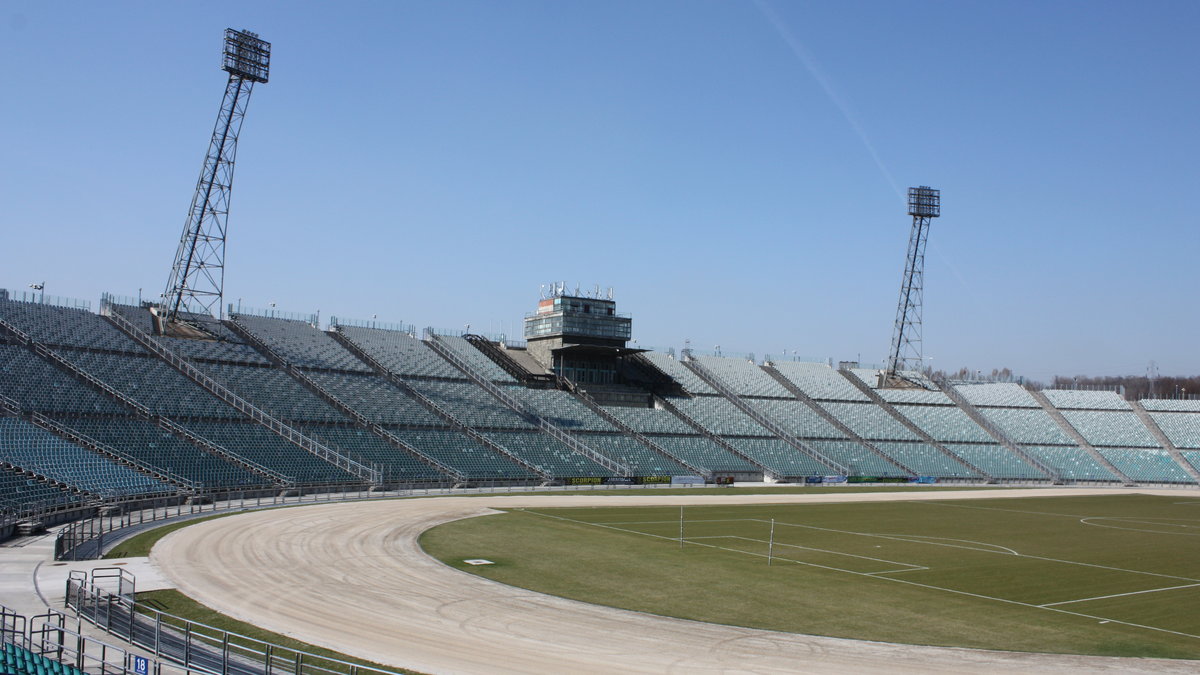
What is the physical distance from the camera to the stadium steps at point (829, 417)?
339ft

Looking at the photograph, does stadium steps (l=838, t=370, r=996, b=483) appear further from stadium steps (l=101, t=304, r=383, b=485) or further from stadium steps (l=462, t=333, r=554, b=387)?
stadium steps (l=101, t=304, r=383, b=485)

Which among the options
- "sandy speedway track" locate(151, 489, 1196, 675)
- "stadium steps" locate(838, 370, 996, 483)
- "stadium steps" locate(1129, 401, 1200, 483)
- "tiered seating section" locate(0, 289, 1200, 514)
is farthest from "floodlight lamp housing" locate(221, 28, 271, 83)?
"stadium steps" locate(1129, 401, 1200, 483)

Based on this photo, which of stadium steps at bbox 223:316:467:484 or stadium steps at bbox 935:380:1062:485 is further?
stadium steps at bbox 935:380:1062:485

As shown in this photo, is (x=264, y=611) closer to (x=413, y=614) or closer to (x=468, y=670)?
(x=413, y=614)

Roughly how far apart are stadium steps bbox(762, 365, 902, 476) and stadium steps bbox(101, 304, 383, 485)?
5818 centimetres

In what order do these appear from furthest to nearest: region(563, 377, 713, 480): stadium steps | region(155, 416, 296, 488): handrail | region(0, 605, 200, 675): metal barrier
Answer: region(563, 377, 713, 480): stadium steps
region(155, 416, 296, 488): handrail
region(0, 605, 200, 675): metal barrier

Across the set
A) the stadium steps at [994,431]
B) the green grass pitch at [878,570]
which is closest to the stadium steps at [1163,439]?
the stadium steps at [994,431]

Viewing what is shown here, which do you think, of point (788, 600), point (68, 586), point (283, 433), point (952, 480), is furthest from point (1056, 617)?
point (952, 480)

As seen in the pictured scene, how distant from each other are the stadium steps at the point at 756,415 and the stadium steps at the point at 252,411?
163ft

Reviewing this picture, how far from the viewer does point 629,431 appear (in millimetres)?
95625

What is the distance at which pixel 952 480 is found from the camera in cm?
10156

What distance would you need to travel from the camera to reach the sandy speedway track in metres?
24.4

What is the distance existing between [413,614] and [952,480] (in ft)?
280

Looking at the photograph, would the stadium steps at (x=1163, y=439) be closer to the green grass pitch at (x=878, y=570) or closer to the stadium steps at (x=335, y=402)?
the green grass pitch at (x=878, y=570)
